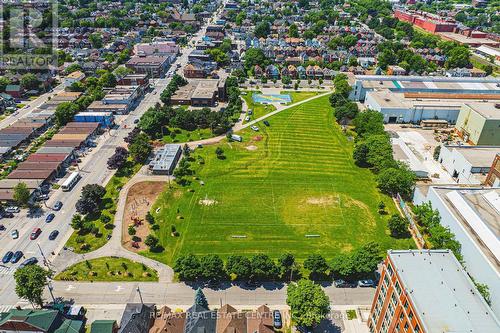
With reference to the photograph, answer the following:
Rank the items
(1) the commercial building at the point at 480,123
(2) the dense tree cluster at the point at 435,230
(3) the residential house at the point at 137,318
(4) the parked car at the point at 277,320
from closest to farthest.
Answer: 1. (3) the residential house at the point at 137,318
2. (4) the parked car at the point at 277,320
3. (2) the dense tree cluster at the point at 435,230
4. (1) the commercial building at the point at 480,123

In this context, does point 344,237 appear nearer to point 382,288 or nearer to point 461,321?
point 382,288

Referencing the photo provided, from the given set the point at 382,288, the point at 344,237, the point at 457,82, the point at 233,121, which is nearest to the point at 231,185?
the point at 344,237

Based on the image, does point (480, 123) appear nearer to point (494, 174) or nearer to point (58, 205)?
point (494, 174)

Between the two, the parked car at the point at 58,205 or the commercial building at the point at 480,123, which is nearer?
the parked car at the point at 58,205

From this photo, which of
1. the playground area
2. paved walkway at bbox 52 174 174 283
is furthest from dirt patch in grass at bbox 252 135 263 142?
paved walkway at bbox 52 174 174 283

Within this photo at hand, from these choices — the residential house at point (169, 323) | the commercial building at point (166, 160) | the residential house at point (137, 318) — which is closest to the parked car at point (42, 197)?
the commercial building at point (166, 160)

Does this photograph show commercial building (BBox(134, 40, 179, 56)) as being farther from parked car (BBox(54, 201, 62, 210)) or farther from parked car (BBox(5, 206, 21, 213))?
parked car (BBox(5, 206, 21, 213))

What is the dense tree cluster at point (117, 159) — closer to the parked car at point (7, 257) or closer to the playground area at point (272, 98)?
the parked car at point (7, 257)

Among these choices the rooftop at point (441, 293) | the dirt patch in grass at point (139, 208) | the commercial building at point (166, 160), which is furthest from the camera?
the commercial building at point (166, 160)
